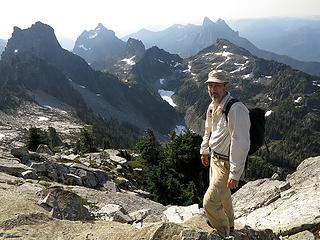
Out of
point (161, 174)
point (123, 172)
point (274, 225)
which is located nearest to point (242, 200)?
point (274, 225)

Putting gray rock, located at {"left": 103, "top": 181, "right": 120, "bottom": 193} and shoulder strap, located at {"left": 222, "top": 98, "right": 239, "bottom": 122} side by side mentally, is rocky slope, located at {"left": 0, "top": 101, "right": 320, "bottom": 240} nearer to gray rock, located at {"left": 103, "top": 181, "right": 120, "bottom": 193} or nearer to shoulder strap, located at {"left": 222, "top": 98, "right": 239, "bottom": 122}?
shoulder strap, located at {"left": 222, "top": 98, "right": 239, "bottom": 122}

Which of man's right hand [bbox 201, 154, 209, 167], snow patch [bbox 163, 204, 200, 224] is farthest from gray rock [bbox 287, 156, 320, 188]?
man's right hand [bbox 201, 154, 209, 167]

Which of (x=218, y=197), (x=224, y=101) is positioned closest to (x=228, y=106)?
(x=224, y=101)

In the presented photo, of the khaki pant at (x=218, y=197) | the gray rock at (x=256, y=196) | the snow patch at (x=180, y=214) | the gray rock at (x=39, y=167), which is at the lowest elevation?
the gray rock at (x=39, y=167)

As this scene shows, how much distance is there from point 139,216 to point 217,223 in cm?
890

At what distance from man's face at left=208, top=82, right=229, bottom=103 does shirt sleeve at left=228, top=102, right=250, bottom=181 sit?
754 millimetres

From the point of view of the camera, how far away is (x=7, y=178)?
2695 cm

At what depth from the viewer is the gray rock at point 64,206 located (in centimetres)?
1520

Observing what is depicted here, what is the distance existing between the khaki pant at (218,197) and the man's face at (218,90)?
5.71 feet

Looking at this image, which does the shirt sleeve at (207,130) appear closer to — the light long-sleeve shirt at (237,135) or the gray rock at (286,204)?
the light long-sleeve shirt at (237,135)

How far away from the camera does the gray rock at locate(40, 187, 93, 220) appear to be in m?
15.2

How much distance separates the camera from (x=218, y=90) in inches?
428

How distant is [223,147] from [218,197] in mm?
1410

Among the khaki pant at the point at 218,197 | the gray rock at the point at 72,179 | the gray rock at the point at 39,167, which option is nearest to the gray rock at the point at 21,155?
the gray rock at the point at 39,167
